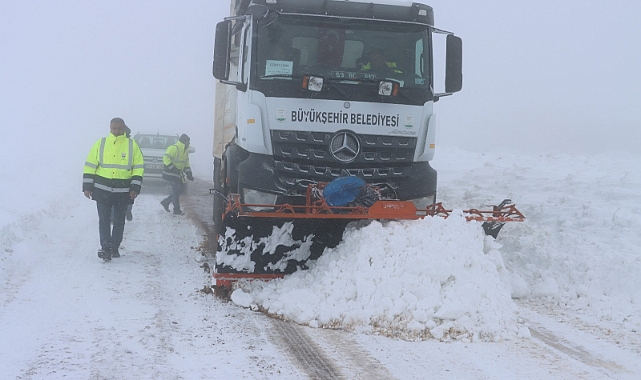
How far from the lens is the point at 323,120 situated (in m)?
6.88

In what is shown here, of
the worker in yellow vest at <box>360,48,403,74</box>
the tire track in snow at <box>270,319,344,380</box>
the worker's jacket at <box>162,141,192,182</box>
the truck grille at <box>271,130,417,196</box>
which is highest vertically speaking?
the worker in yellow vest at <box>360,48,403,74</box>

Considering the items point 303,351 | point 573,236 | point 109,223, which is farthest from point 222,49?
point 573,236

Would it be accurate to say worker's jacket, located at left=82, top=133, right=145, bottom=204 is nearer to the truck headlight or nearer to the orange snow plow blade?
the truck headlight

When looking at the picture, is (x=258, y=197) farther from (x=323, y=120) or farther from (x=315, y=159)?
(x=323, y=120)

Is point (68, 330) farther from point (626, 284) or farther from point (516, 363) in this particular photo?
point (626, 284)

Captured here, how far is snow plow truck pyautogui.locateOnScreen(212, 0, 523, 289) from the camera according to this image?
649 centimetres

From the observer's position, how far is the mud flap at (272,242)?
6.32m

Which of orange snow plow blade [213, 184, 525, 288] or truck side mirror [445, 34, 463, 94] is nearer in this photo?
orange snow plow blade [213, 184, 525, 288]

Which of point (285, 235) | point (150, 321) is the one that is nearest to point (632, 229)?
point (285, 235)

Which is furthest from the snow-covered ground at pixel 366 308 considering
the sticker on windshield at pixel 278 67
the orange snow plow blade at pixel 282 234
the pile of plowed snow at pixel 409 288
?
the sticker on windshield at pixel 278 67

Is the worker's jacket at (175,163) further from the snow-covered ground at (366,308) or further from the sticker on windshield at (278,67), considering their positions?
the sticker on windshield at (278,67)

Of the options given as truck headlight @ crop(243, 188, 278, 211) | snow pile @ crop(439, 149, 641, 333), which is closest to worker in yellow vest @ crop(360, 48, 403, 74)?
truck headlight @ crop(243, 188, 278, 211)

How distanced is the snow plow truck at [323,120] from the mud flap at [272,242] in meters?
0.01

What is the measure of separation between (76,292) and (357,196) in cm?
292
